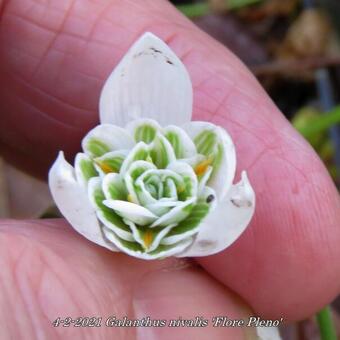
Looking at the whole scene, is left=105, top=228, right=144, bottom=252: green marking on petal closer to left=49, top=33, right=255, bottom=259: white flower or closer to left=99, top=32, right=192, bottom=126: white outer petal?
left=49, top=33, right=255, bottom=259: white flower

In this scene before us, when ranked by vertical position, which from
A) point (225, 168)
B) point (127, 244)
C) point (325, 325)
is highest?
point (225, 168)

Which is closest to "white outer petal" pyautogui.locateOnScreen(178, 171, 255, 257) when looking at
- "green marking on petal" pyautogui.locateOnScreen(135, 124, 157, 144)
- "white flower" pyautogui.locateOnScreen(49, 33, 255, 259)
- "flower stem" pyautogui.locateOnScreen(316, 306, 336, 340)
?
"white flower" pyautogui.locateOnScreen(49, 33, 255, 259)

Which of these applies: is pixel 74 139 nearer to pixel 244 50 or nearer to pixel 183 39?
pixel 183 39

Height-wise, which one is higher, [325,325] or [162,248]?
[162,248]

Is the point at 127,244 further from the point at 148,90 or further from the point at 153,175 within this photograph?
the point at 148,90

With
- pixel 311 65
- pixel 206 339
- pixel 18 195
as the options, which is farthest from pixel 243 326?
pixel 311 65

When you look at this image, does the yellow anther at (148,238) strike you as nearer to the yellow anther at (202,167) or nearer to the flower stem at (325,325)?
the yellow anther at (202,167)

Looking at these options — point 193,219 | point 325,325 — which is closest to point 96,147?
point 193,219
